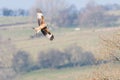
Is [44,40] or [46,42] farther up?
[46,42]

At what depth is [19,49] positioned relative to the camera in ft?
445

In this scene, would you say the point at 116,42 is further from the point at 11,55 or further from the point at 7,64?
the point at 11,55

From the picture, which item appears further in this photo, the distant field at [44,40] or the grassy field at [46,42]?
the distant field at [44,40]

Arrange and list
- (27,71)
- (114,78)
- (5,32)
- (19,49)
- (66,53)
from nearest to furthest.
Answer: (114,78) < (27,71) < (66,53) < (19,49) < (5,32)

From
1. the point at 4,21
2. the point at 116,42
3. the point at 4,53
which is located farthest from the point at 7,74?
the point at 116,42

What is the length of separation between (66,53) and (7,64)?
14.6 meters

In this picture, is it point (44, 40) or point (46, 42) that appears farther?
point (44, 40)

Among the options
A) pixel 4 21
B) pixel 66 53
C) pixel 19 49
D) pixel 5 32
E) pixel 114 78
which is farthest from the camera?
pixel 4 21

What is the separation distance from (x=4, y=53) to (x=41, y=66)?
24442 mm

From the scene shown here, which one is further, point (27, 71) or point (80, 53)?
point (80, 53)

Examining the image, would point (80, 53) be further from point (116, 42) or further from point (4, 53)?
point (116, 42)

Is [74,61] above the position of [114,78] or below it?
below

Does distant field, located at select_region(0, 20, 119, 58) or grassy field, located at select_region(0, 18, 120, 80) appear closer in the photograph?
grassy field, located at select_region(0, 18, 120, 80)

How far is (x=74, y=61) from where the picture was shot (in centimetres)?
12144
